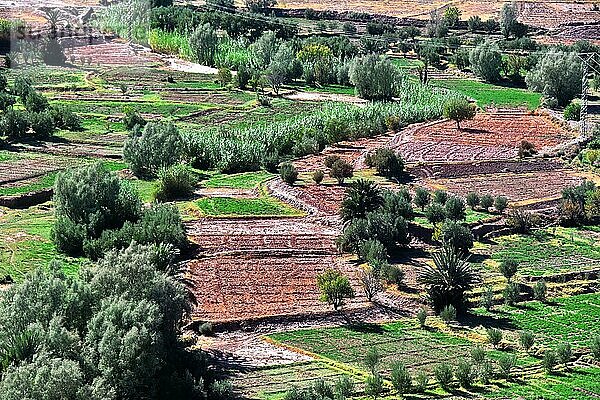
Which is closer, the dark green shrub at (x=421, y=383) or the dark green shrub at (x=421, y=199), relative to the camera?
the dark green shrub at (x=421, y=383)

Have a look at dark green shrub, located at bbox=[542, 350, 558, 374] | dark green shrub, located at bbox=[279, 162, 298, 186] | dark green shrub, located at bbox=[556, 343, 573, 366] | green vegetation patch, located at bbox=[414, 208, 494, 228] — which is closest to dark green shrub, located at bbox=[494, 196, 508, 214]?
green vegetation patch, located at bbox=[414, 208, 494, 228]

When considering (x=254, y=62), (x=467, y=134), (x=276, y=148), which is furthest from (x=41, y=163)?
(x=254, y=62)

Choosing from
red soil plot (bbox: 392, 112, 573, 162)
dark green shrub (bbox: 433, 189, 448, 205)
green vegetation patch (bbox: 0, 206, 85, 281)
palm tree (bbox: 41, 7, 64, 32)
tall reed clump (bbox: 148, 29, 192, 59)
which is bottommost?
green vegetation patch (bbox: 0, 206, 85, 281)

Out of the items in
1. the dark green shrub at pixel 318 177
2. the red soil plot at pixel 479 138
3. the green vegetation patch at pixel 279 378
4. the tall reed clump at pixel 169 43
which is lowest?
the green vegetation patch at pixel 279 378

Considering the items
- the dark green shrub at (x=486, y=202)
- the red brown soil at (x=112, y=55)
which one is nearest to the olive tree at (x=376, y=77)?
the red brown soil at (x=112, y=55)

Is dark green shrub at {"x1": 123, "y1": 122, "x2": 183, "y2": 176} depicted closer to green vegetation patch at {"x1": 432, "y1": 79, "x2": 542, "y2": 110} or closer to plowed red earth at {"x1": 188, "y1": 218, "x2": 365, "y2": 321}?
plowed red earth at {"x1": 188, "y1": 218, "x2": 365, "y2": 321}

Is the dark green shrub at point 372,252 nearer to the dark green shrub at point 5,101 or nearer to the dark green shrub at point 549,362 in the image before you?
the dark green shrub at point 549,362
